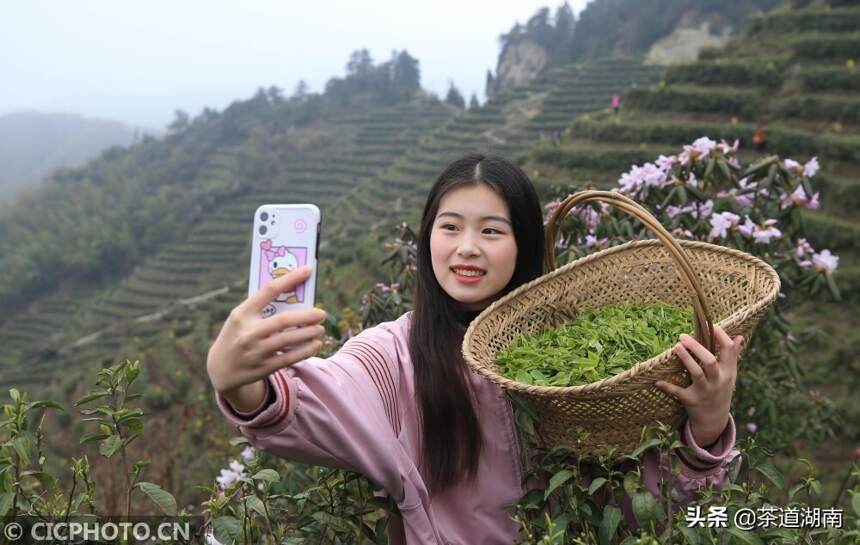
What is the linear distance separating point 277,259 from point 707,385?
780 mm

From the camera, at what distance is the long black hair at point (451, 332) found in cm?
123

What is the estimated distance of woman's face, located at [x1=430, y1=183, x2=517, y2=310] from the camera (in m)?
1.35

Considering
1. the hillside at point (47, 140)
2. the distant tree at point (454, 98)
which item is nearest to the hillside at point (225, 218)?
the distant tree at point (454, 98)

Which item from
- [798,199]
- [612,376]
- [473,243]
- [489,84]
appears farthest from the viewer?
[489,84]

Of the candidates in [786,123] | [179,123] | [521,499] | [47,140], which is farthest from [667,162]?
[47,140]

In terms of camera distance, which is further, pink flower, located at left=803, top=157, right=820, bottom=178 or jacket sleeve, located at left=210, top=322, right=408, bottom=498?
pink flower, located at left=803, top=157, right=820, bottom=178

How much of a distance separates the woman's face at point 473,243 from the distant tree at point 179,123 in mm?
61082

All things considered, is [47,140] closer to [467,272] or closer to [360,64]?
[360,64]

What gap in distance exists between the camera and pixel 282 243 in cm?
93

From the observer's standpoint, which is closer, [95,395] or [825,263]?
[95,395]

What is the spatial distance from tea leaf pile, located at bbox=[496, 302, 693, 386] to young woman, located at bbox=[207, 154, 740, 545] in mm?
104

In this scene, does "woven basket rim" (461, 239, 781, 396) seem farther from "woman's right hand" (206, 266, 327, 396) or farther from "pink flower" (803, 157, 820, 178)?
"pink flower" (803, 157, 820, 178)

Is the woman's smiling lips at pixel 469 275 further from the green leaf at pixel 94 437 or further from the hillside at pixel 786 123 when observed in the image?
the hillside at pixel 786 123

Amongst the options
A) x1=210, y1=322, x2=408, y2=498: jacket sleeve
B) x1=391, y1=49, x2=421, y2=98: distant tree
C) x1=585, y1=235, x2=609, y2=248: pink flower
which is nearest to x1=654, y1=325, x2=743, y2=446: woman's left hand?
x1=210, y1=322, x2=408, y2=498: jacket sleeve
